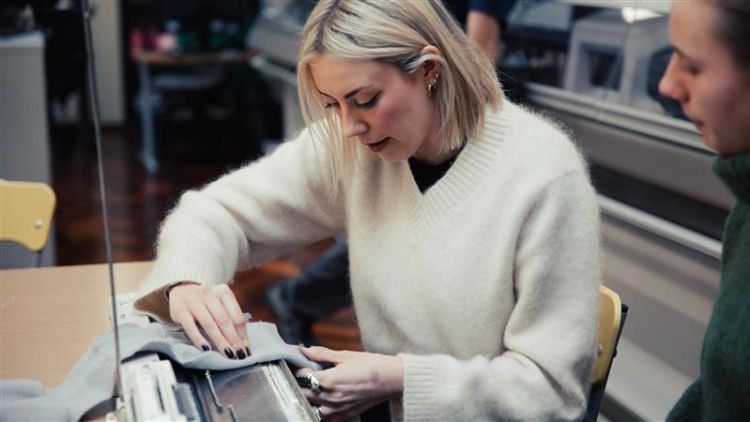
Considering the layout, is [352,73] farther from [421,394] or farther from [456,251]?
[421,394]

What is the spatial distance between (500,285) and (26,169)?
2.69m

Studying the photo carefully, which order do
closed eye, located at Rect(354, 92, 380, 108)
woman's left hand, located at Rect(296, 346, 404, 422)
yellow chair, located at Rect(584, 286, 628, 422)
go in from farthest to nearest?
yellow chair, located at Rect(584, 286, 628, 422)
closed eye, located at Rect(354, 92, 380, 108)
woman's left hand, located at Rect(296, 346, 404, 422)

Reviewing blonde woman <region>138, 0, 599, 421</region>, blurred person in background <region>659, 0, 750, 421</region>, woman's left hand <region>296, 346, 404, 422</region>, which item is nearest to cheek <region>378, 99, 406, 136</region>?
blonde woman <region>138, 0, 599, 421</region>

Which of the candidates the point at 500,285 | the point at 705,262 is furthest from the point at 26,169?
the point at 500,285

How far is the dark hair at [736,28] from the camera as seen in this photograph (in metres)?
0.92

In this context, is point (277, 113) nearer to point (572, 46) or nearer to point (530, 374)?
point (572, 46)

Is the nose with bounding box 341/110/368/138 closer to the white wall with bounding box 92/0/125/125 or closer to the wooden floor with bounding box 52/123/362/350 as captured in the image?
the wooden floor with bounding box 52/123/362/350

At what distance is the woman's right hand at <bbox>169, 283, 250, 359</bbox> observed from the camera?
1.24 meters

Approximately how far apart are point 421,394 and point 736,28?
603mm

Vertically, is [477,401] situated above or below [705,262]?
above

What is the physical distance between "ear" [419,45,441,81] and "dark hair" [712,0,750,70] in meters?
0.47

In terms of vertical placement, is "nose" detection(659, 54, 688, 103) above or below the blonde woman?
above

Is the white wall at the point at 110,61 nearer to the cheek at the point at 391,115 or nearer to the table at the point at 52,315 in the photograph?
the table at the point at 52,315

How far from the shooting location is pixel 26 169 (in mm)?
3535
